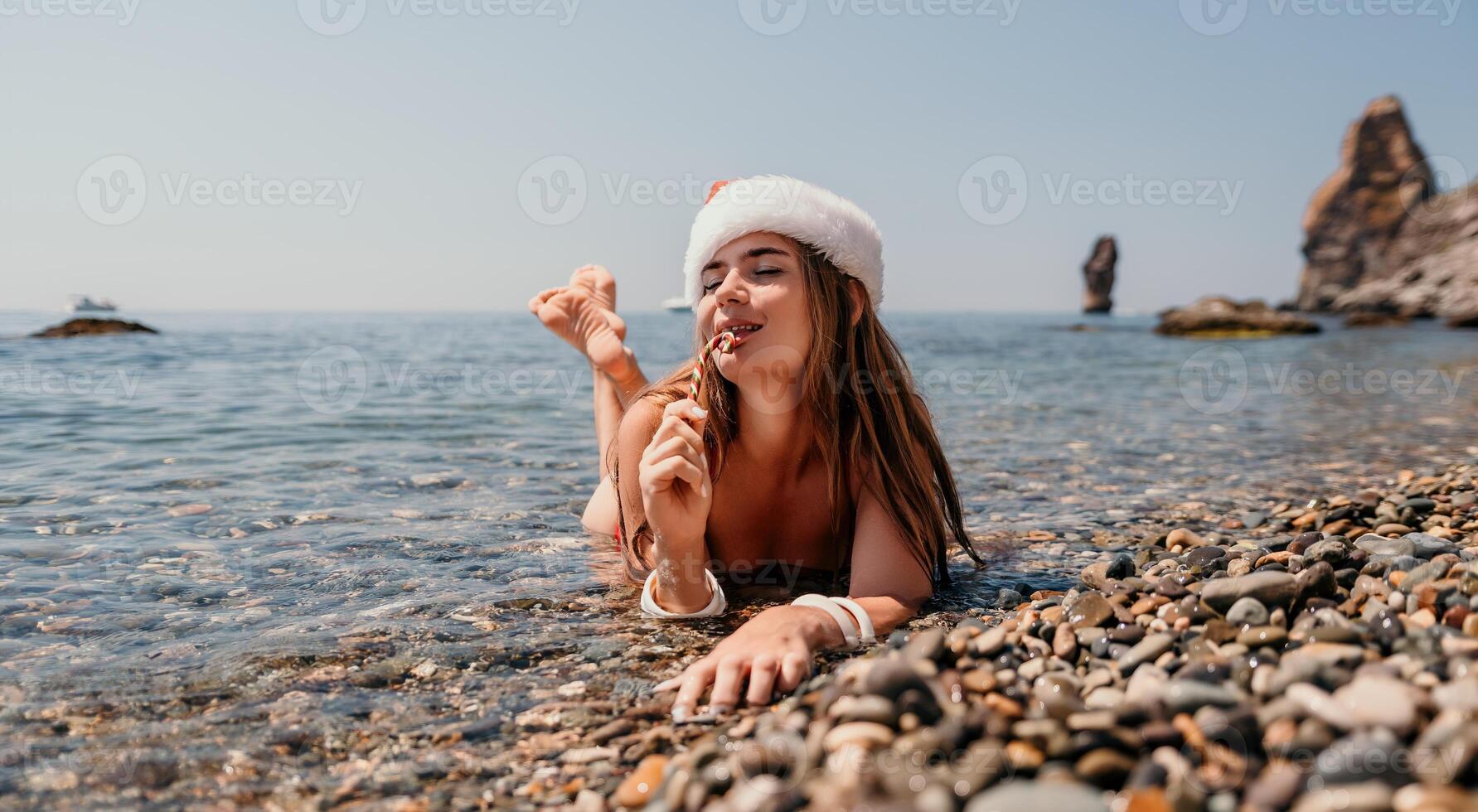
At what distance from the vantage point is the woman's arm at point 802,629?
9.13 ft

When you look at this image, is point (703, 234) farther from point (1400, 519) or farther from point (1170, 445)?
point (1170, 445)

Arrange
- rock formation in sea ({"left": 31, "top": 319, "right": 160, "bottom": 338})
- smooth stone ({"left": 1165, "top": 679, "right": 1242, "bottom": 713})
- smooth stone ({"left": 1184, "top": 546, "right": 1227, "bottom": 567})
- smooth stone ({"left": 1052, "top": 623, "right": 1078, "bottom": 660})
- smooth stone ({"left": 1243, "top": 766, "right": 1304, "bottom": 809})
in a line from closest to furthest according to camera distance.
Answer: smooth stone ({"left": 1243, "top": 766, "right": 1304, "bottom": 809}) < smooth stone ({"left": 1165, "top": 679, "right": 1242, "bottom": 713}) < smooth stone ({"left": 1052, "top": 623, "right": 1078, "bottom": 660}) < smooth stone ({"left": 1184, "top": 546, "right": 1227, "bottom": 567}) < rock formation in sea ({"left": 31, "top": 319, "right": 160, "bottom": 338})

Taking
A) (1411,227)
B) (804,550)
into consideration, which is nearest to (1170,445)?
(804,550)

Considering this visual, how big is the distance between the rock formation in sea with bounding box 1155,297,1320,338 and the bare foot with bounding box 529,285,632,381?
127ft

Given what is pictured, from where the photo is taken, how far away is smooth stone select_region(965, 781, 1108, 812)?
1656mm

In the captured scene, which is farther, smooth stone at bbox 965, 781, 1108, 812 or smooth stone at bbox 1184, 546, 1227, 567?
smooth stone at bbox 1184, 546, 1227, 567

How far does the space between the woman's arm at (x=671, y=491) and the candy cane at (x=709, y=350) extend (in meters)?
0.16

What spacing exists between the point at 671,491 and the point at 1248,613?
6.17 feet

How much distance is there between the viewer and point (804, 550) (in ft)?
15.1

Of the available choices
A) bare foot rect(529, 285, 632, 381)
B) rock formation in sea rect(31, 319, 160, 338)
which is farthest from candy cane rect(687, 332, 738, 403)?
rock formation in sea rect(31, 319, 160, 338)

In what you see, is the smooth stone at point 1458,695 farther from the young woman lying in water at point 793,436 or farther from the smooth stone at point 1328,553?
the young woman lying in water at point 793,436

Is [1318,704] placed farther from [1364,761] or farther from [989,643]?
[989,643]

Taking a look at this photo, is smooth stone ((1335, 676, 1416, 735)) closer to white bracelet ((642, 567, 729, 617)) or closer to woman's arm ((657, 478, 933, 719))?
woman's arm ((657, 478, 933, 719))

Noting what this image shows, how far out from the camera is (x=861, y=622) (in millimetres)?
3406
